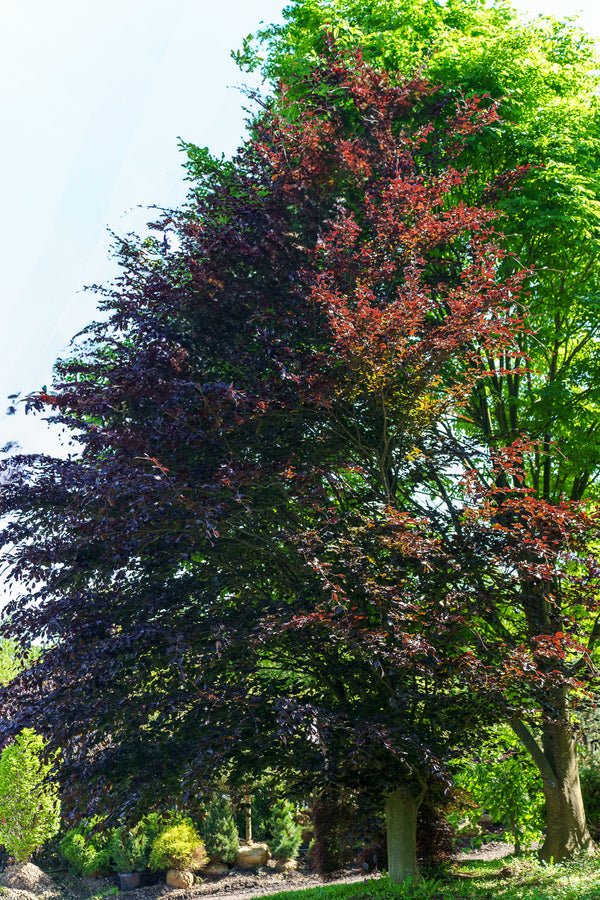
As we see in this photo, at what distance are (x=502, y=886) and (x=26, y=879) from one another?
462 inches

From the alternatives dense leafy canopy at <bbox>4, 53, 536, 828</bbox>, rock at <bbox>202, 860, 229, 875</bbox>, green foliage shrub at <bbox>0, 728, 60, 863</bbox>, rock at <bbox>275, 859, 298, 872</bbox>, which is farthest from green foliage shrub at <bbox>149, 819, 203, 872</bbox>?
dense leafy canopy at <bbox>4, 53, 536, 828</bbox>

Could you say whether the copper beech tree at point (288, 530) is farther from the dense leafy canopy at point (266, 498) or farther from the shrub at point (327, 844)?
the shrub at point (327, 844)

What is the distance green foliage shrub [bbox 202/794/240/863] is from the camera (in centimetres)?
1498

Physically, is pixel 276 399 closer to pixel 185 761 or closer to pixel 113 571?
pixel 113 571

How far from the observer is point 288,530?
22.9ft

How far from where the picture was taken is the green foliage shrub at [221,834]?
15.0 meters

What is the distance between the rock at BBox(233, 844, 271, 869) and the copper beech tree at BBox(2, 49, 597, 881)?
894 cm

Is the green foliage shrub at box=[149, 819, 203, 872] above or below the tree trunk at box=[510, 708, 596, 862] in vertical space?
below

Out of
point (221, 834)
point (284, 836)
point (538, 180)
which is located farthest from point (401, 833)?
point (221, 834)

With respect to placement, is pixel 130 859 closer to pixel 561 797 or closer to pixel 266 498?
pixel 561 797

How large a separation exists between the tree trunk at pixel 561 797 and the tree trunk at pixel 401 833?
6.31 feet

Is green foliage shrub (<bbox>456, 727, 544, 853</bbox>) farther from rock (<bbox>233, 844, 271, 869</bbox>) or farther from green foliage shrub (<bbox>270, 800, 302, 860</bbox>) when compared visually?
rock (<bbox>233, 844, 271, 869</bbox>)

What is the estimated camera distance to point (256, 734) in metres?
6.49

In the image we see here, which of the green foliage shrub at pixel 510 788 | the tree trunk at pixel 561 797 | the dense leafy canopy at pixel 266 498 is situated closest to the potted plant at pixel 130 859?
the green foliage shrub at pixel 510 788
